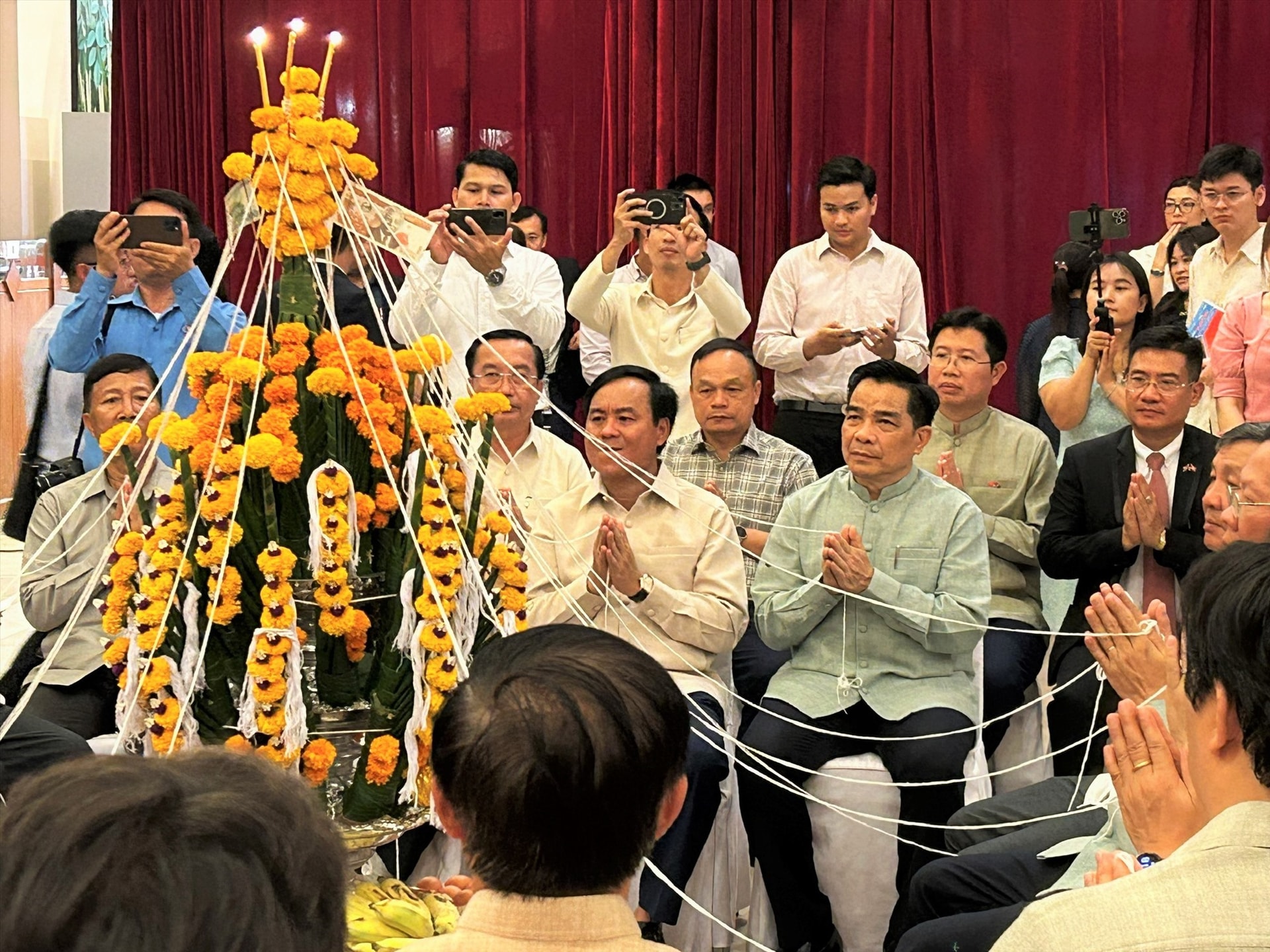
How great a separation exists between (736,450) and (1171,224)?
7.63ft

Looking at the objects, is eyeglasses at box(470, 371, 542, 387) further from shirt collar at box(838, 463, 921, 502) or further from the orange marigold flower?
the orange marigold flower

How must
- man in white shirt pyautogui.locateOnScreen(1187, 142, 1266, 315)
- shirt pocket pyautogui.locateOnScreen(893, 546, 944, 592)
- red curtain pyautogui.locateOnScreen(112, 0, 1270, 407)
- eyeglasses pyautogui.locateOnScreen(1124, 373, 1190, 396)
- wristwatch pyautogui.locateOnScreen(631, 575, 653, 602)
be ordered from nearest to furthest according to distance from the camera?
wristwatch pyautogui.locateOnScreen(631, 575, 653, 602) < shirt pocket pyautogui.locateOnScreen(893, 546, 944, 592) < eyeglasses pyautogui.locateOnScreen(1124, 373, 1190, 396) < man in white shirt pyautogui.locateOnScreen(1187, 142, 1266, 315) < red curtain pyautogui.locateOnScreen(112, 0, 1270, 407)

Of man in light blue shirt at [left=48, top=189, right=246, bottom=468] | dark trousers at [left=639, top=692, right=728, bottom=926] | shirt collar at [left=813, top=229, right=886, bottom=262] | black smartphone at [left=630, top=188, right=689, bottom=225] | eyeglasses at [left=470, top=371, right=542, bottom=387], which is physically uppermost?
black smartphone at [left=630, top=188, right=689, bottom=225]

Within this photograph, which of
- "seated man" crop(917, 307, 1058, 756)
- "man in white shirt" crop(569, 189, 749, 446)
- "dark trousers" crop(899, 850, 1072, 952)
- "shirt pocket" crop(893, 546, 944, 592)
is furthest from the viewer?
"man in white shirt" crop(569, 189, 749, 446)

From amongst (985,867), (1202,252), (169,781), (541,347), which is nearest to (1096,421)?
(1202,252)

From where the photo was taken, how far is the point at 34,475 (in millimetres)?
3760

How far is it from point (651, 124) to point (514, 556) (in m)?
4.63

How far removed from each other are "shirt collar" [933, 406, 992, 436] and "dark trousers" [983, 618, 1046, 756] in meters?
0.57

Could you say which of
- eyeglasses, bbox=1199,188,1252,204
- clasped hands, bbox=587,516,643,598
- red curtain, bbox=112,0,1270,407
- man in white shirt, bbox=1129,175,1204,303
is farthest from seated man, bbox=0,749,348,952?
red curtain, bbox=112,0,1270,407

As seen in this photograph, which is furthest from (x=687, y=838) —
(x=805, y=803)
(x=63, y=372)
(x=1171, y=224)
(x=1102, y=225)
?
(x=1171, y=224)

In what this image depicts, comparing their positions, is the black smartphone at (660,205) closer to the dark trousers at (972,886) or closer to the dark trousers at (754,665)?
the dark trousers at (754,665)

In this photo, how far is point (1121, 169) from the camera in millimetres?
6051

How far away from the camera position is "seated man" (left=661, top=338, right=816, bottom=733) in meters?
3.93

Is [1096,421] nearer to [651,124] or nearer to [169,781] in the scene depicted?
[651,124]
